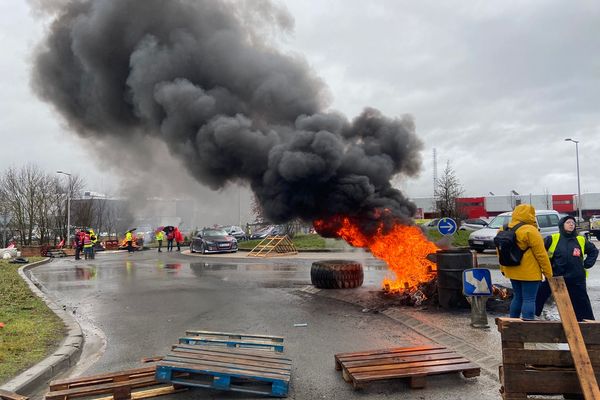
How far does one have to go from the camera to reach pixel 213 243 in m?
23.5

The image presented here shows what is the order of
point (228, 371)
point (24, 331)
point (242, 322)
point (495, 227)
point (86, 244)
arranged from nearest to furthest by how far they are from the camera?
point (228, 371), point (24, 331), point (242, 322), point (495, 227), point (86, 244)

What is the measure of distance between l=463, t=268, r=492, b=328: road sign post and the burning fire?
2031 millimetres

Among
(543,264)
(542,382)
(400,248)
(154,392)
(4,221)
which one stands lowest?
(154,392)

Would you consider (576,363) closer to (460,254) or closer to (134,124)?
(460,254)

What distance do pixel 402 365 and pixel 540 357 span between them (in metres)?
1.51

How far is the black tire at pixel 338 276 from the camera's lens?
33.1 ft

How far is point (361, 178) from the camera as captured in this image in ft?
31.9

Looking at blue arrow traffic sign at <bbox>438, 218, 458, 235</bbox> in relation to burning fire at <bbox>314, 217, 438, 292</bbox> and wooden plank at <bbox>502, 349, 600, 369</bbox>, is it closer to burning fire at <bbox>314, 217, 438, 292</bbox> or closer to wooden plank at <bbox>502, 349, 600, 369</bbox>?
burning fire at <bbox>314, 217, 438, 292</bbox>

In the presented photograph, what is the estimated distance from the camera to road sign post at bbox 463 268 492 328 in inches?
245

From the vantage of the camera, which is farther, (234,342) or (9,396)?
(234,342)

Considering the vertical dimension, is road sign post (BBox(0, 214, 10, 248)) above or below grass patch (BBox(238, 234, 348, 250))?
above

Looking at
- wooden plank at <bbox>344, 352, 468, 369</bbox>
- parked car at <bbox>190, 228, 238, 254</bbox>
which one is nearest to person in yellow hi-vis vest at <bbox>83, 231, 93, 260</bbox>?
parked car at <bbox>190, 228, 238, 254</bbox>

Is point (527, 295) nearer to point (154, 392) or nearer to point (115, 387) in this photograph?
point (154, 392)

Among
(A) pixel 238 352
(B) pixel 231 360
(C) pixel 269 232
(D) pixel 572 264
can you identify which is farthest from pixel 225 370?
(C) pixel 269 232
